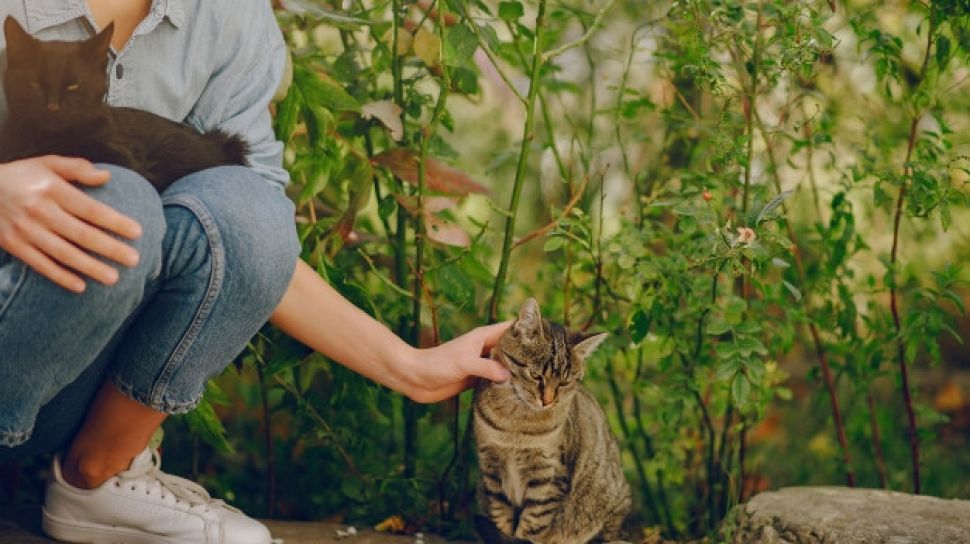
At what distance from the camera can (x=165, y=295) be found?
174 centimetres

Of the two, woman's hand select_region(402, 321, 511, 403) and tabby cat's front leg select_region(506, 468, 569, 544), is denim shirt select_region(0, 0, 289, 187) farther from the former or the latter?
tabby cat's front leg select_region(506, 468, 569, 544)

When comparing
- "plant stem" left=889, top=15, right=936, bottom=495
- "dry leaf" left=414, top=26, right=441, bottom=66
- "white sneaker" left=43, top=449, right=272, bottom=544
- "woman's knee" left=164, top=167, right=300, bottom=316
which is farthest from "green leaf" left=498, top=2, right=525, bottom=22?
"white sneaker" left=43, top=449, right=272, bottom=544

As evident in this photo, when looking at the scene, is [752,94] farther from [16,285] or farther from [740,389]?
[16,285]

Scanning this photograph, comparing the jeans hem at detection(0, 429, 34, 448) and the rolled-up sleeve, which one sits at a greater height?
the rolled-up sleeve

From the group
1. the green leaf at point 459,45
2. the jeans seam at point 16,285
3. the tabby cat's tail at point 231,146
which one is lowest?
the jeans seam at point 16,285

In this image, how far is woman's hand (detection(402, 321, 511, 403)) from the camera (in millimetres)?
1999

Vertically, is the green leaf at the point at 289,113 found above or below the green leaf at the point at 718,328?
above

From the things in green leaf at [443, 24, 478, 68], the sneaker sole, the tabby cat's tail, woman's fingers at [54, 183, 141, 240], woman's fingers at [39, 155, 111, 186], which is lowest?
the sneaker sole

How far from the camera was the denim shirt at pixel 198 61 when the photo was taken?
189cm

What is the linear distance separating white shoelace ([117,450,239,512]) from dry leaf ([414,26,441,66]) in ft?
3.14

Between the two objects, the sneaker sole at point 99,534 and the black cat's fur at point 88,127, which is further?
the sneaker sole at point 99,534

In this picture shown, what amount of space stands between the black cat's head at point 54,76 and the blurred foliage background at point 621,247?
0.37 metres

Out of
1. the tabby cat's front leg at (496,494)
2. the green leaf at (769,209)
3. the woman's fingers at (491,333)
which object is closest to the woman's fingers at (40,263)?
the woman's fingers at (491,333)

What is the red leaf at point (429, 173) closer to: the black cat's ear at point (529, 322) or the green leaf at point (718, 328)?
the black cat's ear at point (529, 322)
